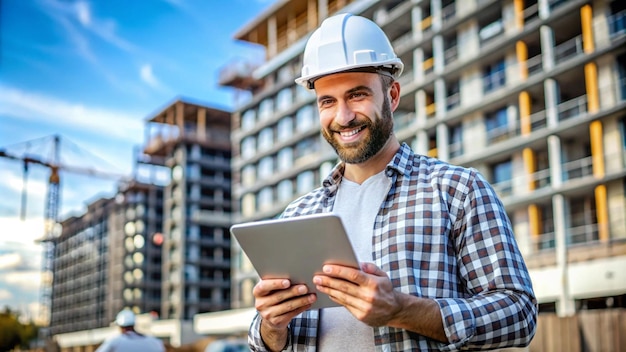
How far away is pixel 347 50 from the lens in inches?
88.5

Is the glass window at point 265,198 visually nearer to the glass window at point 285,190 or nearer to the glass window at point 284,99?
the glass window at point 285,190

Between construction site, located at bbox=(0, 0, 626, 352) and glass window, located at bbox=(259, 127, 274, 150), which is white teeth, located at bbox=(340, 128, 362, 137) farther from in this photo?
glass window, located at bbox=(259, 127, 274, 150)

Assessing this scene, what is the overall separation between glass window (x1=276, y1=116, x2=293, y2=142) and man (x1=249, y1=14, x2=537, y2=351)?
4813cm

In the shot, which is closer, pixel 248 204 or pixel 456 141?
pixel 456 141

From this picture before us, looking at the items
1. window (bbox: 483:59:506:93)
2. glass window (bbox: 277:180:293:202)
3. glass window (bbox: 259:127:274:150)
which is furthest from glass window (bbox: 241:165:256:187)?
window (bbox: 483:59:506:93)

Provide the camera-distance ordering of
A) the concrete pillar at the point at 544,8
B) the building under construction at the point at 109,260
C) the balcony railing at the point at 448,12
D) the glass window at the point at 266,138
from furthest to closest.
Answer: the building under construction at the point at 109,260, the glass window at the point at 266,138, the balcony railing at the point at 448,12, the concrete pillar at the point at 544,8

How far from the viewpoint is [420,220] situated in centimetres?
205

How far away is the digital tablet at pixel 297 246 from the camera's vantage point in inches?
69.7

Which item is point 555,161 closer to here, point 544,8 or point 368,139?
point 544,8

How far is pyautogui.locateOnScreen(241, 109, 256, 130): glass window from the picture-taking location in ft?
182

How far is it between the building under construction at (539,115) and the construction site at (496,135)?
0.06m

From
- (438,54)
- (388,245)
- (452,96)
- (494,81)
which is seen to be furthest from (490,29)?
(388,245)

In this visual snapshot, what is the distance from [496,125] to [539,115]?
239 centimetres

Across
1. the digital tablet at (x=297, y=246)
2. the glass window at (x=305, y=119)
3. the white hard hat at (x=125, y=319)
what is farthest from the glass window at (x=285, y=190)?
the digital tablet at (x=297, y=246)
